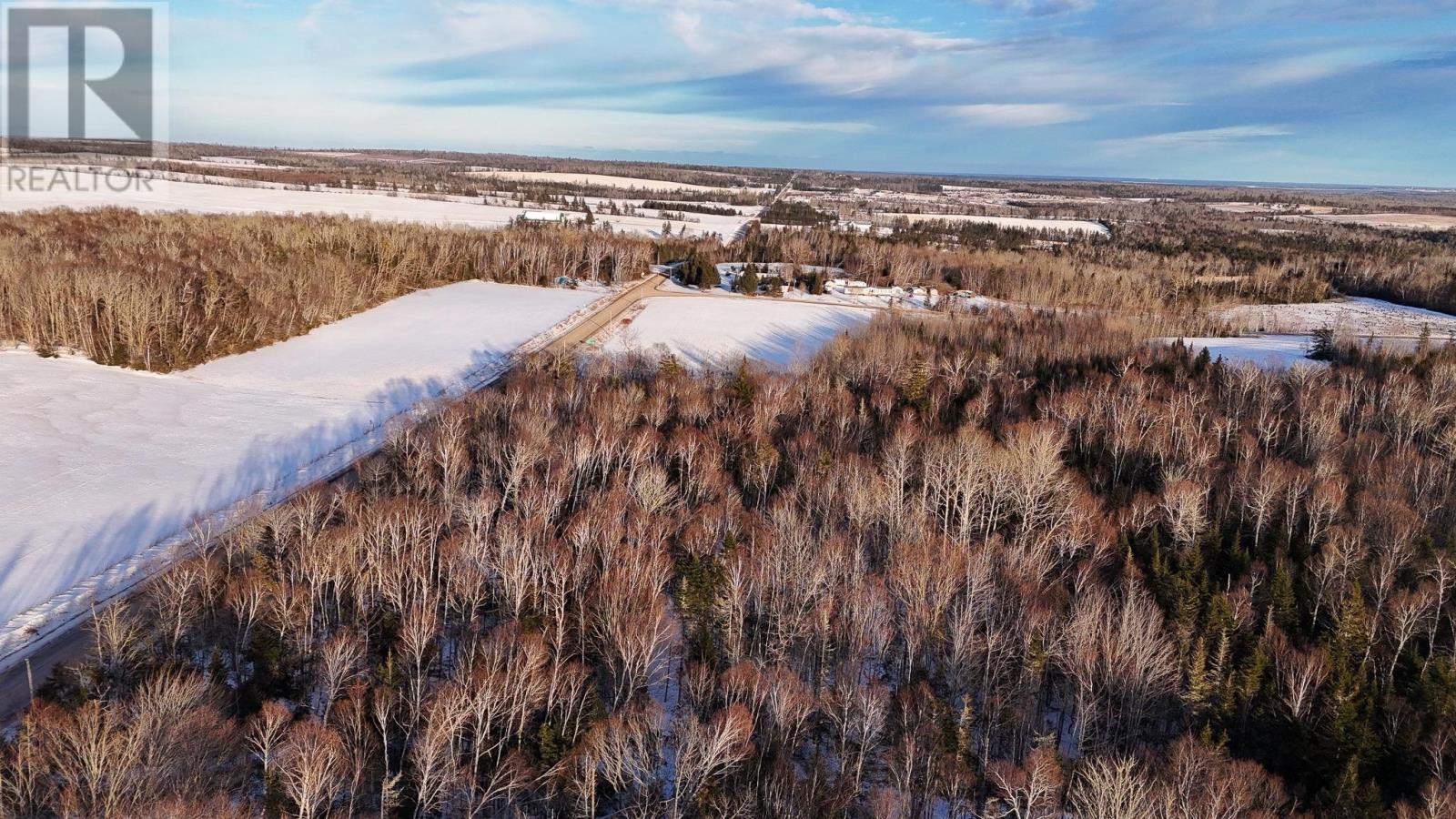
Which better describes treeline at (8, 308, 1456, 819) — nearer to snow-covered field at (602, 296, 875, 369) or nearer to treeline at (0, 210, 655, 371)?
treeline at (0, 210, 655, 371)

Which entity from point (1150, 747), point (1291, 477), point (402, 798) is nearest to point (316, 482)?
point (402, 798)

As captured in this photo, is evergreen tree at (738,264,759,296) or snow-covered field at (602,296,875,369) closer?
snow-covered field at (602,296,875,369)

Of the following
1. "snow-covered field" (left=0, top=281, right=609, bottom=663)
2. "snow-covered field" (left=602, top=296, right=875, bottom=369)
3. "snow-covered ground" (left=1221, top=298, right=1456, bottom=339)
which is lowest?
"snow-covered field" (left=0, top=281, right=609, bottom=663)

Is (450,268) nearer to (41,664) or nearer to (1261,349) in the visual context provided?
(41,664)

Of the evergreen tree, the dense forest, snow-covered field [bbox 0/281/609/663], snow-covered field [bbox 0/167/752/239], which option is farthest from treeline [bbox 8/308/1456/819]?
snow-covered field [bbox 0/167/752/239]

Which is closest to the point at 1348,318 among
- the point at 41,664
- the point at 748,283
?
the point at 748,283

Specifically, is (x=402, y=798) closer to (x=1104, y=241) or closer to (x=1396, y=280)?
(x=1396, y=280)
